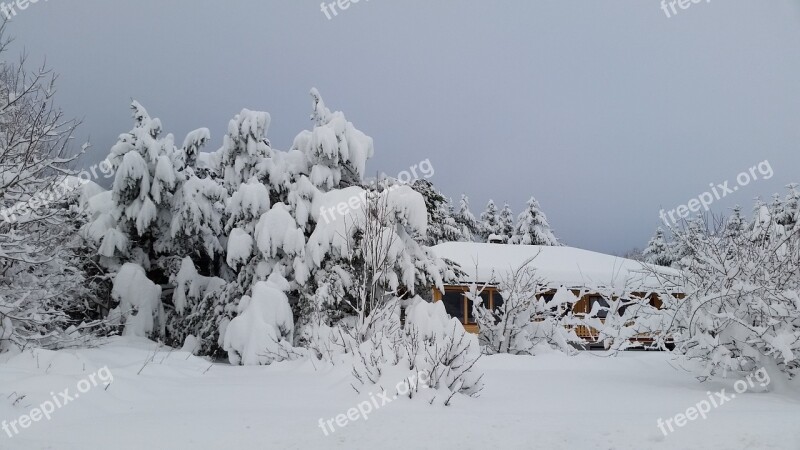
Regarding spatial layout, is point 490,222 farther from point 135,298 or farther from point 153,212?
point 135,298

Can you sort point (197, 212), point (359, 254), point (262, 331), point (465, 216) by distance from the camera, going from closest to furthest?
point (262, 331), point (359, 254), point (197, 212), point (465, 216)

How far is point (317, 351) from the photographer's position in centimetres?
1073

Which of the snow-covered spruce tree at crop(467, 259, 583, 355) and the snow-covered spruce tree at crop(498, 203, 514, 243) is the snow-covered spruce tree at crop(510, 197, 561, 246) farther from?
the snow-covered spruce tree at crop(467, 259, 583, 355)

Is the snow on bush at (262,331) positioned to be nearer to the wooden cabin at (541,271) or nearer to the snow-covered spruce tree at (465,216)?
the wooden cabin at (541,271)

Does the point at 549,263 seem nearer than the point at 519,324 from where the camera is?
No

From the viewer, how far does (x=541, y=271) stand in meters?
23.0

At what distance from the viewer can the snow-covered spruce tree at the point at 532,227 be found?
4150cm

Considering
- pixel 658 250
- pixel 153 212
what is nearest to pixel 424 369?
pixel 153 212

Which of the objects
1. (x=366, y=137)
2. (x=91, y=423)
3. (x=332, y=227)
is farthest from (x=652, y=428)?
(x=366, y=137)

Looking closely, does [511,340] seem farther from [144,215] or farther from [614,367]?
[144,215]

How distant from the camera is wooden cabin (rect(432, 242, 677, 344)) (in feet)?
72.9

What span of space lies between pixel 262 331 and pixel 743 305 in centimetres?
915

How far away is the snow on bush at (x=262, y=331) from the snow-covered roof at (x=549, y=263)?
942 centimetres

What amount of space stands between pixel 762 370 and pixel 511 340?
6601mm
